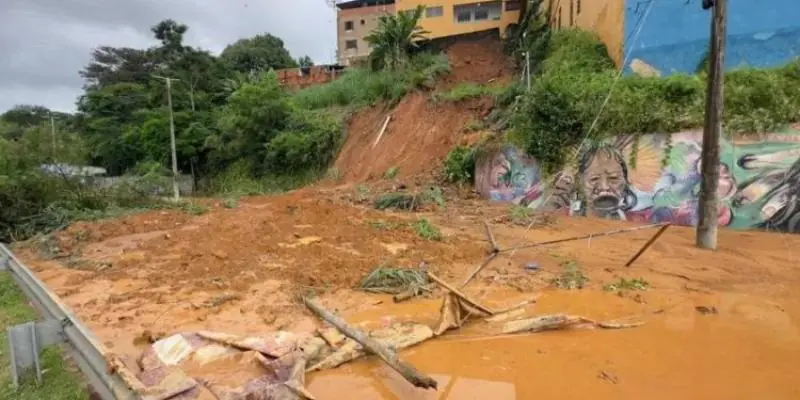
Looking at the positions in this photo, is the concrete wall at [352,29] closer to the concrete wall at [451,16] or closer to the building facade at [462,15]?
the building facade at [462,15]

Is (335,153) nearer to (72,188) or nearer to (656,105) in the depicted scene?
(72,188)

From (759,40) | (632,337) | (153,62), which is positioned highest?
(153,62)

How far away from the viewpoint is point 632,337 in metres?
5.10

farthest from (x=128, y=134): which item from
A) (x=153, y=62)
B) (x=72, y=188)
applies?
(x=72, y=188)

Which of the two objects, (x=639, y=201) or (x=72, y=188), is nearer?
(x=639, y=201)

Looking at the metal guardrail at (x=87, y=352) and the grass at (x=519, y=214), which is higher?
the metal guardrail at (x=87, y=352)

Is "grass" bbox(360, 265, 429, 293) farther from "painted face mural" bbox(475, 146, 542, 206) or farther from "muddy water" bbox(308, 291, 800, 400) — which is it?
"painted face mural" bbox(475, 146, 542, 206)

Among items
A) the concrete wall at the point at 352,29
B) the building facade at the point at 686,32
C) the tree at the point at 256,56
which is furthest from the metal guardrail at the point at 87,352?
the concrete wall at the point at 352,29

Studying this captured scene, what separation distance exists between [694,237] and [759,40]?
6.67m

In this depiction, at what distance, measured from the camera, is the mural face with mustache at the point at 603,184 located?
506 inches

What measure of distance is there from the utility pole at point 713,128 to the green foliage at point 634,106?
236cm

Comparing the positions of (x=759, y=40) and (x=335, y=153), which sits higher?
(x=759, y=40)

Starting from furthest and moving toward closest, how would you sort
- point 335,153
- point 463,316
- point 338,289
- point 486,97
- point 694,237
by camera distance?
point 335,153 < point 486,97 < point 694,237 < point 338,289 < point 463,316

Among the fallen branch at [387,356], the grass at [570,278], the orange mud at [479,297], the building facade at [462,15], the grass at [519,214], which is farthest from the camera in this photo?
the building facade at [462,15]
